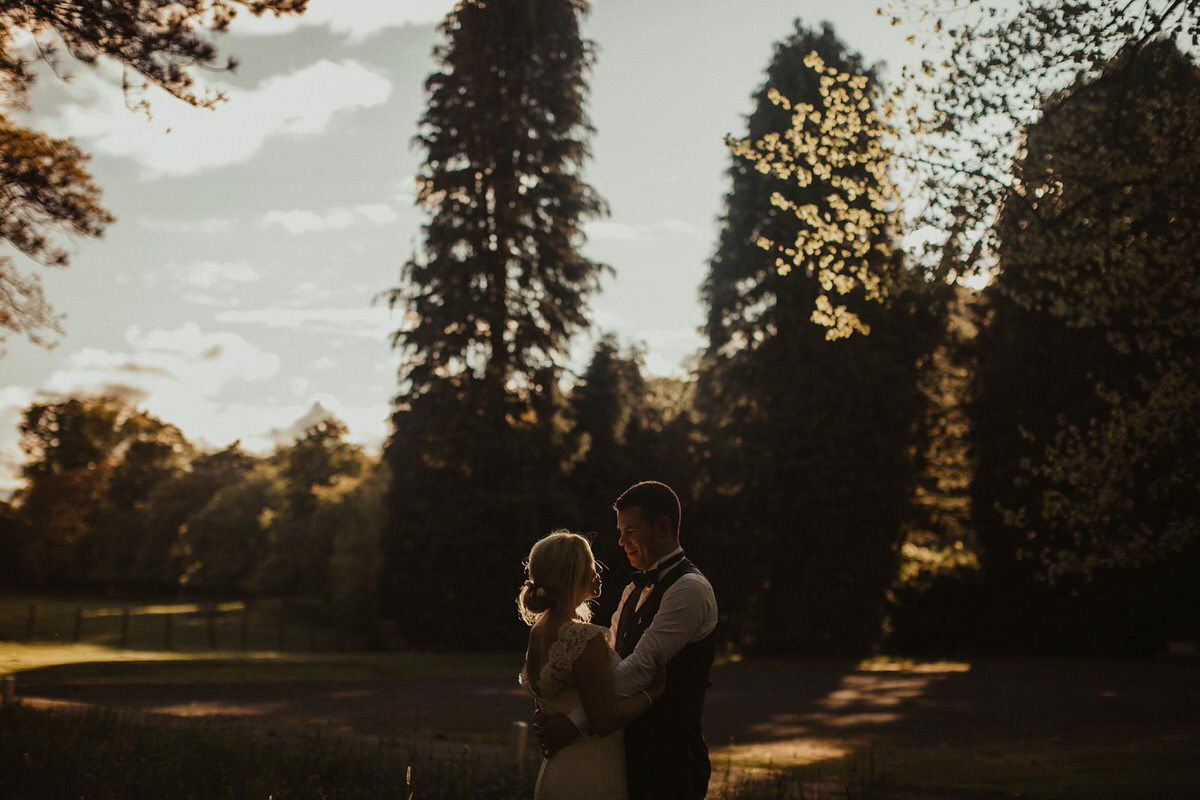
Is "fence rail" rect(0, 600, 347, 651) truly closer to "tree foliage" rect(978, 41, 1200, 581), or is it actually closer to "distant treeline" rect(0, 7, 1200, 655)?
"distant treeline" rect(0, 7, 1200, 655)

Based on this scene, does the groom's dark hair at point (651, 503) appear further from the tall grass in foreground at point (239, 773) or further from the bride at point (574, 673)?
the tall grass in foreground at point (239, 773)

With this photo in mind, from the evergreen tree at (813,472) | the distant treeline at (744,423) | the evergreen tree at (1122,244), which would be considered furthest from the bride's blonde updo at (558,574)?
the evergreen tree at (813,472)

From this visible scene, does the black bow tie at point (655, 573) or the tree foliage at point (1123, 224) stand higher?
the tree foliage at point (1123, 224)

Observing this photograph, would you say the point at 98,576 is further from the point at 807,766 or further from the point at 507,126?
the point at 807,766

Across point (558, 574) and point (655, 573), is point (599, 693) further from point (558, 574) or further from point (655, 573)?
point (655, 573)

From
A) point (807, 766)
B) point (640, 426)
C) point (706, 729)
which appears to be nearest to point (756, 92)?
point (640, 426)

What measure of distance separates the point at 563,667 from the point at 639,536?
26.6 inches

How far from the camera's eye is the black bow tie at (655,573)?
476 cm

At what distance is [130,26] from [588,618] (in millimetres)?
8851

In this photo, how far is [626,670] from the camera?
4.44 metres

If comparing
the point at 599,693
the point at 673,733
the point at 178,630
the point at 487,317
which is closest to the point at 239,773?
the point at 673,733

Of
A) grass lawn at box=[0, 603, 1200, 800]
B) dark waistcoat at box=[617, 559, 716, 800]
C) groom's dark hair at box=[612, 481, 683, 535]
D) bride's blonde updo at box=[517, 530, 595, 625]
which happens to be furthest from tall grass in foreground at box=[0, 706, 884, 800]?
groom's dark hair at box=[612, 481, 683, 535]

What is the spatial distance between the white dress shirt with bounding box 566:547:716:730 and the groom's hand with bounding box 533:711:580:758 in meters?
0.04

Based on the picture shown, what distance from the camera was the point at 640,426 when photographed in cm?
3519
